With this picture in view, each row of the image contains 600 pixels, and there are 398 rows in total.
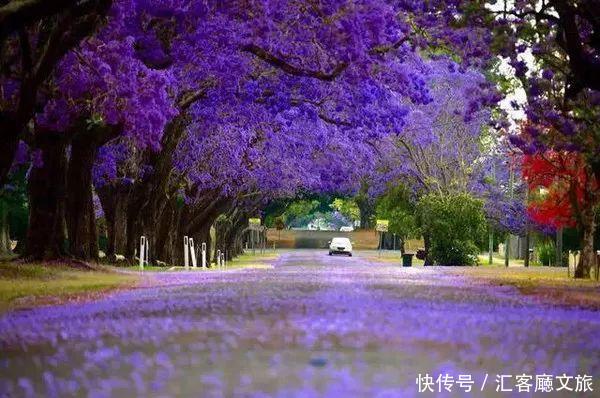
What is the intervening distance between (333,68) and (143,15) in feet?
17.7

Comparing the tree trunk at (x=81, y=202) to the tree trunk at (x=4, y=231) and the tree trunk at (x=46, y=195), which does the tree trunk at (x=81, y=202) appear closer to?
the tree trunk at (x=46, y=195)

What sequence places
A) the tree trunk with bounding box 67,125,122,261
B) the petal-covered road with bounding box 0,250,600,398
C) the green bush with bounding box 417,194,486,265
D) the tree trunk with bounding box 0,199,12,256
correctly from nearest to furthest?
1. the petal-covered road with bounding box 0,250,600,398
2. the tree trunk with bounding box 67,125,122,261
3. the green bush with bounding box 417,194,486,265
4. the tree trunk with bounding box 0,199,12,256

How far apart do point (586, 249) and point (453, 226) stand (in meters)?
15.9

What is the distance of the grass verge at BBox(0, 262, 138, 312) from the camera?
22516mm

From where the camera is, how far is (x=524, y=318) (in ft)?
60.4

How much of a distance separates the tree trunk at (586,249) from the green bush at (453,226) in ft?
48.9

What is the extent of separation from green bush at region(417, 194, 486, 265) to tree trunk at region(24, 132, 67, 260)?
2553 cm

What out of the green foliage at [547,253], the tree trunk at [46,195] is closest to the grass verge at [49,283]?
the tree trunk at [46,195]

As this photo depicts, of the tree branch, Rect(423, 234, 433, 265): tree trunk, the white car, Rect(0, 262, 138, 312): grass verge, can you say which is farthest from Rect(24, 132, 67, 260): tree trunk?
the white car

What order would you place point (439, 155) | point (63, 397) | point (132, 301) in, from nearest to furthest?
point (63, 397)
point (132, 301)
point (439, 155)

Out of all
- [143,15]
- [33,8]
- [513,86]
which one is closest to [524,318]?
[33,8]

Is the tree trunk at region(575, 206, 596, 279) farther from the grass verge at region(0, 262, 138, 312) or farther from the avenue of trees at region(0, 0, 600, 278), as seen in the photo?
the grass verge at region(0, 262, 138, 312)

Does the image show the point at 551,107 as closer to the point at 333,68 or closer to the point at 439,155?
the point at 333,68

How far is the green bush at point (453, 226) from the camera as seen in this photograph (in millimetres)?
56781
